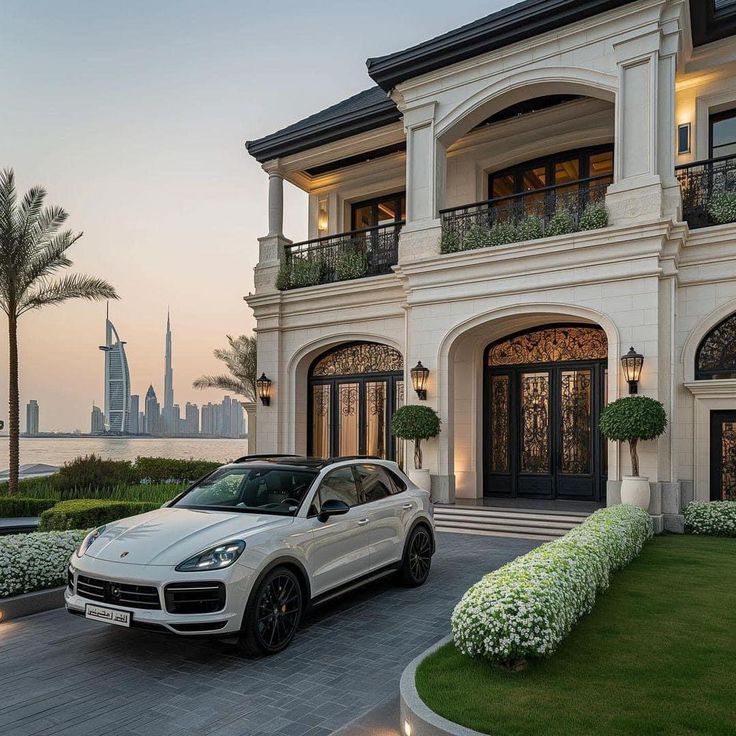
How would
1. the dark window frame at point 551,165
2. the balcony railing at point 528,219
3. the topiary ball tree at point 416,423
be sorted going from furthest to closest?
the dark window frame at point 551,165 < the topiary ball tree at point 416,423 < the balcony railing at point 528,219

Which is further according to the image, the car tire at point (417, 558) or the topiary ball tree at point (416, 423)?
the topiary ball tree at point (416, 423)

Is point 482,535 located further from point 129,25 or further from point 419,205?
point 129,25

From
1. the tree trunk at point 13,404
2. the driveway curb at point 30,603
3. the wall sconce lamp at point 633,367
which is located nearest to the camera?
the driveway curb at point 30,603

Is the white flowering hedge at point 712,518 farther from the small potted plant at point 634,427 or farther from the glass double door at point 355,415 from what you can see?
the glass double door at point 355,415

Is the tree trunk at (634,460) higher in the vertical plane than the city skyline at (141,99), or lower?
lower

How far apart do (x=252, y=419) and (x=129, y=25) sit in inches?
427

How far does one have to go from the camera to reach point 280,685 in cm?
449

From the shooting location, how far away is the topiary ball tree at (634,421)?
32.4 feet

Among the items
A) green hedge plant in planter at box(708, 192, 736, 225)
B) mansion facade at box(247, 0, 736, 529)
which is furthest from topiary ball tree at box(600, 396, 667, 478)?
green hedge plant in planter at box(708, 192, 736, 225)

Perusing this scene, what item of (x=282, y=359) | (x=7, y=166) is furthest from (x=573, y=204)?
(x=7, y=166)

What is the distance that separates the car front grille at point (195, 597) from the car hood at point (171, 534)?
0.20 m

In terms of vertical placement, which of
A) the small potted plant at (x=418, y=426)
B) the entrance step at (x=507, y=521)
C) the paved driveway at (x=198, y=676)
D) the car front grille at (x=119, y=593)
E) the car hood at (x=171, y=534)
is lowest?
the entrance step at (x=507, y=521)

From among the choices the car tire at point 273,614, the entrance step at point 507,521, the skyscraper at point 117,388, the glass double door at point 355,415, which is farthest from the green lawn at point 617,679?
the skyscraper at point 117,388

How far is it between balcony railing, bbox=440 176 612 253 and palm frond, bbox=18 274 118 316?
9.74 m
